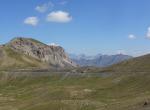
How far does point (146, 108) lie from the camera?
7569 centimetres

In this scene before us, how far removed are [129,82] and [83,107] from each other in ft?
221

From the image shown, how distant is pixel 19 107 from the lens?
126 metres

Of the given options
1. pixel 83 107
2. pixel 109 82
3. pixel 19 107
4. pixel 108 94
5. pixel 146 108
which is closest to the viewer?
pixel 146 108

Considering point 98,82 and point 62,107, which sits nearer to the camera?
point 62,107

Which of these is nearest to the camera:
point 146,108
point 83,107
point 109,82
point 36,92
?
point 146,108

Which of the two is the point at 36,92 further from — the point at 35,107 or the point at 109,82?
the point at 35,107

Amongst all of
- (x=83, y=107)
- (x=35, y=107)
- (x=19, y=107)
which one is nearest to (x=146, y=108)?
(x=83, y=107)

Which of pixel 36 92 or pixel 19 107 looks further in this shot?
pixel 36 92

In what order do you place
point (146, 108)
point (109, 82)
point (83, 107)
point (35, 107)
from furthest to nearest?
1. point (109, 82)
2. point (35, 107)
3. point (83, 107)
4. point (146, 108)

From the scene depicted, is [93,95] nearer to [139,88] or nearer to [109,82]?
[139,88]

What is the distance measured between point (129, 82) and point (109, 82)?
14.2 metres

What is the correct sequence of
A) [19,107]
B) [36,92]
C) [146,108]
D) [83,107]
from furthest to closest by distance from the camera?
1. [36,92]
2. [19,107]
3. [83,107]
4. [146,108]

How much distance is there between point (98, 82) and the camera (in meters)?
194

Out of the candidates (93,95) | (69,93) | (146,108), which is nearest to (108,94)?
(93,95)
